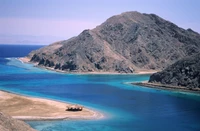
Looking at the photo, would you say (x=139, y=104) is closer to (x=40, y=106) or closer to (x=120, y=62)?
(x=40, y=106)

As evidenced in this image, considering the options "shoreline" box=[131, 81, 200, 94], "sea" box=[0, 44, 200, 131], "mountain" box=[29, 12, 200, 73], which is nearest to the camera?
"sea" box=[0, 44, 200, 131]

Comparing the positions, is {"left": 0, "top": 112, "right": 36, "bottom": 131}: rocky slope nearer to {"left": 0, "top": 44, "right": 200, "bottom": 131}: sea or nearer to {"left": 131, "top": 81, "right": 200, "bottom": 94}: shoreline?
{"left": 0, "top": 44, "right": 200, "bottom": 131}: sea

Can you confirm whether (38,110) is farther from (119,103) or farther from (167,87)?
(167,87)

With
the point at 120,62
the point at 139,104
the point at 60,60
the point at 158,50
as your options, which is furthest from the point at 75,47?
the point at 139,104

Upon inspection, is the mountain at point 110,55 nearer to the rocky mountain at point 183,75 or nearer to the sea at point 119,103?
the sea at point 119,103

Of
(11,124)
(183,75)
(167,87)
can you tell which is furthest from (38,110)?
(183,75)

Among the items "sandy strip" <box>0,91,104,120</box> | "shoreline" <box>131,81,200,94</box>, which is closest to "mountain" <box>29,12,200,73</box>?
"shoreline" <box>131,81,200,94</box>
